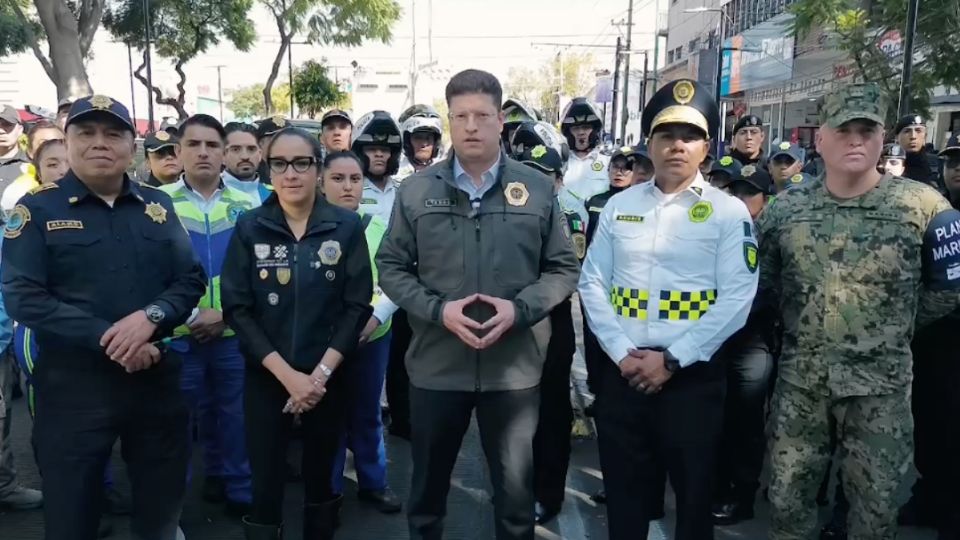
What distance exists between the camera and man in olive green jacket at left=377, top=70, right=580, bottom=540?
2740 millimetres

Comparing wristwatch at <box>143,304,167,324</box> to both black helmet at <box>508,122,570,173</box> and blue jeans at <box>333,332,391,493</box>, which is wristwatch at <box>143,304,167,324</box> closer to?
blue jeans at <box>333,332,391,493</box>

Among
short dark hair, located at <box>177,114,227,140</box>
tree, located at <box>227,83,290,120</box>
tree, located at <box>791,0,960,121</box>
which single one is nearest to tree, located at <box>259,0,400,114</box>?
tree, located at <box>791,0,960,121</box>

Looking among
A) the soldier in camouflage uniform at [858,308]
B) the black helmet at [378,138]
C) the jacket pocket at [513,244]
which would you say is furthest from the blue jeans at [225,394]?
the soldier in camouflage uniform at [858,308]

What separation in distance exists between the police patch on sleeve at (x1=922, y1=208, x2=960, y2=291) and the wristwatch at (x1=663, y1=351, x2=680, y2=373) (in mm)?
1021

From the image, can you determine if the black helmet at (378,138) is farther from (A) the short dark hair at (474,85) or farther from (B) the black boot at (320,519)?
(B) the black boot at (320,519)

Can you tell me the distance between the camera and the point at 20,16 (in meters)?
16.0

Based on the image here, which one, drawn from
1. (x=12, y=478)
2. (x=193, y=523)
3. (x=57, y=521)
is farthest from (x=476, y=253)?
(x=12, y=478)

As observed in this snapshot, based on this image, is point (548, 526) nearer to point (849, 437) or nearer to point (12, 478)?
point (849, 437)

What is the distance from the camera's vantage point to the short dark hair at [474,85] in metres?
2.74

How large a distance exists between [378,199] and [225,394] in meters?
1.55

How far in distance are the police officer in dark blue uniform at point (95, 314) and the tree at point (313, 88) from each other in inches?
950

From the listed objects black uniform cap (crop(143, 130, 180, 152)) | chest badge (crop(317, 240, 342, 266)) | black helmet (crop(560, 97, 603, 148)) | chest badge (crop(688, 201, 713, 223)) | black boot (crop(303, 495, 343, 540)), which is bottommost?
black boot (crop(303, 495, 343, 540))

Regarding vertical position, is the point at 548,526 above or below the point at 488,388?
below

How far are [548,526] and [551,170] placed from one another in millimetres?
→ 1869
